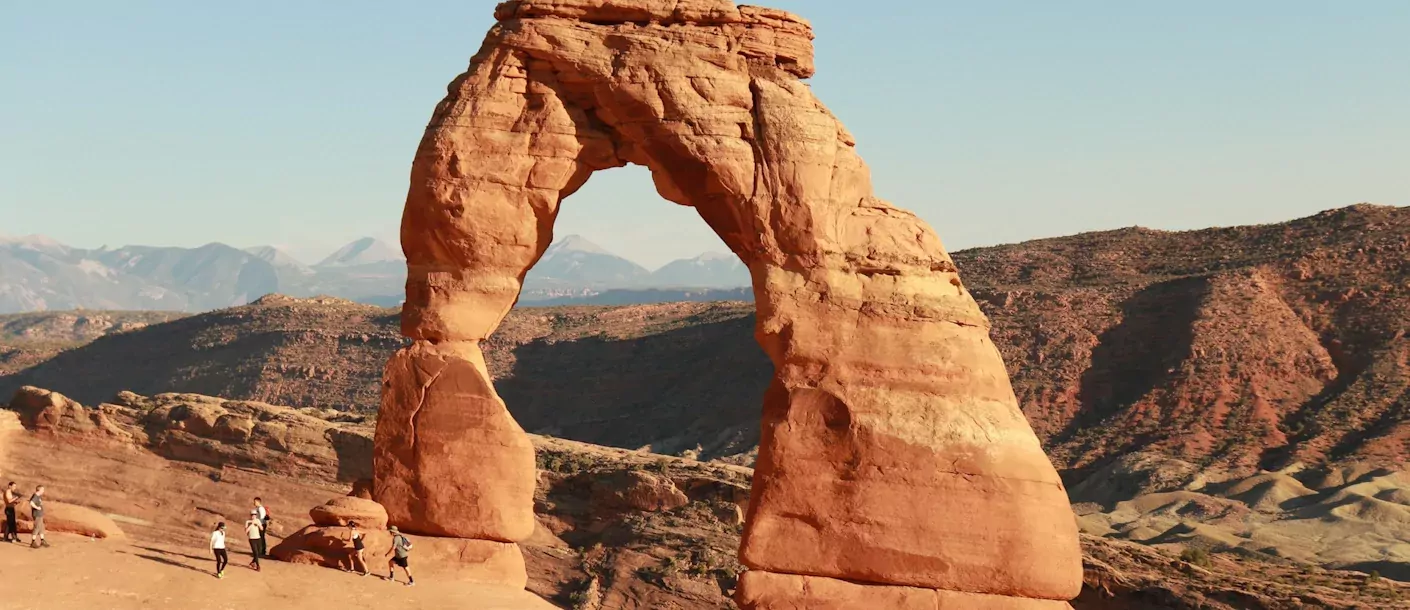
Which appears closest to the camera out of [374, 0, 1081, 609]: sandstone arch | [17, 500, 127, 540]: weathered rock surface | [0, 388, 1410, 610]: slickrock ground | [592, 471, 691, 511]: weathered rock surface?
[374, 0, 1081, 609]: sandstone arch

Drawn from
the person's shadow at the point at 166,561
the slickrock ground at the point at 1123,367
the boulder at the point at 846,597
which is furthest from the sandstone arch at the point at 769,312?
the slickrock ground at the point at 1123,367

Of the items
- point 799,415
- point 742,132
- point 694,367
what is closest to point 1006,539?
point 799,415

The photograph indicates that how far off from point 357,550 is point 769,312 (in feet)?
23.0

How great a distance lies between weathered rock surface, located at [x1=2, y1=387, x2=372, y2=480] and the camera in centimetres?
3906

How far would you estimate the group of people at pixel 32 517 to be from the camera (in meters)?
24.9

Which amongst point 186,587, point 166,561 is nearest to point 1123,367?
point 166,561

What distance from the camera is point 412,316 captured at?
25141 mm

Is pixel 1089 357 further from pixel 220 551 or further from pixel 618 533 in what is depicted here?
pixel 220 551

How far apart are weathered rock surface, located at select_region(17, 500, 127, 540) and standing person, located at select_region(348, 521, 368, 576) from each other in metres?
4.63

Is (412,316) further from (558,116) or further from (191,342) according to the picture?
(191,342)

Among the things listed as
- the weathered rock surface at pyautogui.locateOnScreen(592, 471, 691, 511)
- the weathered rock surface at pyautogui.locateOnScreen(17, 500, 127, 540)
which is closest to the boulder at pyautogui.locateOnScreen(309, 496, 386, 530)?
the weathered rock surface at pyautogui.locateOnScreen(17, 500, 127, 540)

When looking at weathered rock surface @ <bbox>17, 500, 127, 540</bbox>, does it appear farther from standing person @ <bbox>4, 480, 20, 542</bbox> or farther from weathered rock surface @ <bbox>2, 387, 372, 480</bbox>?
weathered rock surface @ <bbox>2, 387, 372, 480</bbox>

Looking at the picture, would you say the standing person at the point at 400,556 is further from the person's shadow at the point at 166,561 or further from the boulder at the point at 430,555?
the person's shadow at the point at 166,561

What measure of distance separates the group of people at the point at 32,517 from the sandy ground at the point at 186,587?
0.28 m
